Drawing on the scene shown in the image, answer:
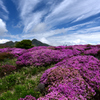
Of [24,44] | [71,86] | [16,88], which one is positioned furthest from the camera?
[24,44]

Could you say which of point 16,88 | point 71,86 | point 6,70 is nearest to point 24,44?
point 6,70

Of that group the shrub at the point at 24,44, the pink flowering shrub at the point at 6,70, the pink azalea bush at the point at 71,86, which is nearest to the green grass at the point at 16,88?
the pink azalea bush at the point at 71,86

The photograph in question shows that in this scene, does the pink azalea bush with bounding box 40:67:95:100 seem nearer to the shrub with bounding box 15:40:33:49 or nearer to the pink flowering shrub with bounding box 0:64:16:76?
the pink flowering shrub with bounding box 0:64:16:76

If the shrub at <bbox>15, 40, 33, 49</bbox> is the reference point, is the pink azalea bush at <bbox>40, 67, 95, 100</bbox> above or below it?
below

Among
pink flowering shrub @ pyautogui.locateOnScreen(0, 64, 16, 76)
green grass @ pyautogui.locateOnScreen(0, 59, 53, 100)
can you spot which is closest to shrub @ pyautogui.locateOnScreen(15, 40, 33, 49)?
pink flowering shrub @ pyautogui.locateOnScreen(0, 64, 16, 76)

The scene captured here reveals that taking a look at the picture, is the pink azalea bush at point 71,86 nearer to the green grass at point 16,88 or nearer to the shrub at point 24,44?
the green grass at point 16,88

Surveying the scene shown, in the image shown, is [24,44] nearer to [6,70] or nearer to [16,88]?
[6,70]

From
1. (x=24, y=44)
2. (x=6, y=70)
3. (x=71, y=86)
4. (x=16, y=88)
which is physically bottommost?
(x=16, y=88)

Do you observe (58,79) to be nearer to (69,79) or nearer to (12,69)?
(69,79)

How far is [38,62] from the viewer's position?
971 centimetres

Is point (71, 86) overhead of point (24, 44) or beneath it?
beneath

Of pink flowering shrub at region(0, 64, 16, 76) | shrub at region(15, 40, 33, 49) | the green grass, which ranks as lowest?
the green grass

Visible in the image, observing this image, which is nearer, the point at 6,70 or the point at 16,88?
the point at 16,88

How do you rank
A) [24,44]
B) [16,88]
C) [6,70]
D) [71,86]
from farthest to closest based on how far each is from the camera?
[24,44] → [6,70] → [16,88] → [71,86]
